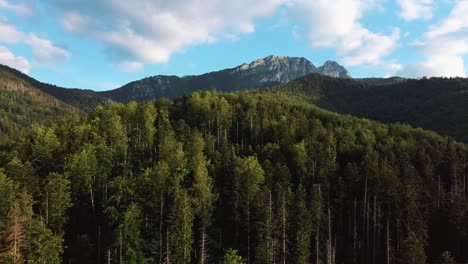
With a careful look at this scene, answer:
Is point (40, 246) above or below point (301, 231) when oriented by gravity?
above

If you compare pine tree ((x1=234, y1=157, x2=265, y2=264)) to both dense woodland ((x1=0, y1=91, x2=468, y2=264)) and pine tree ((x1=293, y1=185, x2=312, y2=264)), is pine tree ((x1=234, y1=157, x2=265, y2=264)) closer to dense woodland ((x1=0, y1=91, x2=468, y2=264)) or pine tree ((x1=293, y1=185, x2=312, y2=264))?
dense woodland ((x1=0, y1=91, x2=468, y2=264))

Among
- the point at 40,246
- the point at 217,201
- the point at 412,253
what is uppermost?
the point at 217,201

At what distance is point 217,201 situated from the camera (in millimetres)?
104688

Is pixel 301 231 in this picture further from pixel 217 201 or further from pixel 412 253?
pixel 217 201

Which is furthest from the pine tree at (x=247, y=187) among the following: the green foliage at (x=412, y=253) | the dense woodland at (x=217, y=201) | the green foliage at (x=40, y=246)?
the green foliage at (x=40, y=246)

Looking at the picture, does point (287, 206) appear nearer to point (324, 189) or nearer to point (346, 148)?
point (324, 189)

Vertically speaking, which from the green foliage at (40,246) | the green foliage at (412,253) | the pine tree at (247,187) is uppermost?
the pine tree at (247,187)

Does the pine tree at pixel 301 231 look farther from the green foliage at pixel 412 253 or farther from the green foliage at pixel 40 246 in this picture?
the green foliage at pixel 40 246

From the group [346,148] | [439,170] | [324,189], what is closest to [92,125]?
[324,189]

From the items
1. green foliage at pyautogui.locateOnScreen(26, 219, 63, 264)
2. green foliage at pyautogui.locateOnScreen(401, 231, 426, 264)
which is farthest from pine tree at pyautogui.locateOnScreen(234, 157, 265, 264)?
green foliage at pyautogui.locateOnScreen(26, 219, 63, 264)

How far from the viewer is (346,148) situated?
136125mm

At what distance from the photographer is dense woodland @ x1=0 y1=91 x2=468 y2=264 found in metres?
80.8

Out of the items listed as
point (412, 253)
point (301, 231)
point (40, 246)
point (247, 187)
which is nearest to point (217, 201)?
point (247, 187)

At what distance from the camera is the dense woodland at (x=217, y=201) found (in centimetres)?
8075
